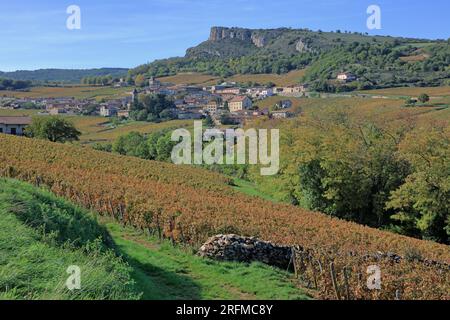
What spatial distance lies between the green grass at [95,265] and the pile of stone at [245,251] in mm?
567

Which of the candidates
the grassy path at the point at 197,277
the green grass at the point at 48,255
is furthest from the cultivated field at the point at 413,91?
the green grass at the point at 48,255

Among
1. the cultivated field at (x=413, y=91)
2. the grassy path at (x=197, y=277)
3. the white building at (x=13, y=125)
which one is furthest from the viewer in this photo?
the cultivated field at (x=413, y=91)

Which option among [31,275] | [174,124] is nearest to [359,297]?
[31,275]

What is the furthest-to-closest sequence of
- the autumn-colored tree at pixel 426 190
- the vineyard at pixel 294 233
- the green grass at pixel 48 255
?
the autumn-colored tree at pixel 426 190 < the vineyard at pixel 294 233 < the green grass at pixel 48 255

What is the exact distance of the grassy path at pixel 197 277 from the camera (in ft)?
44.7

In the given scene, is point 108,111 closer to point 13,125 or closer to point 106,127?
point 106,127

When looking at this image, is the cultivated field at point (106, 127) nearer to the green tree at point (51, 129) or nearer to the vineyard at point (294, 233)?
the green tree at point (51, 129)

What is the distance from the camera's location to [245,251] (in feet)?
57.9

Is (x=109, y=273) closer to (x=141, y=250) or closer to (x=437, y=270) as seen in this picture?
(x=141, y=250)

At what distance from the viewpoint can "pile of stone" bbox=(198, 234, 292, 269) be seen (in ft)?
57.5

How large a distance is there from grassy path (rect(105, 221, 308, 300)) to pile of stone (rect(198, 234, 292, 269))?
58cm

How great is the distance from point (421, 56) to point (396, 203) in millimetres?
161746

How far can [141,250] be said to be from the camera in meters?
17.9
